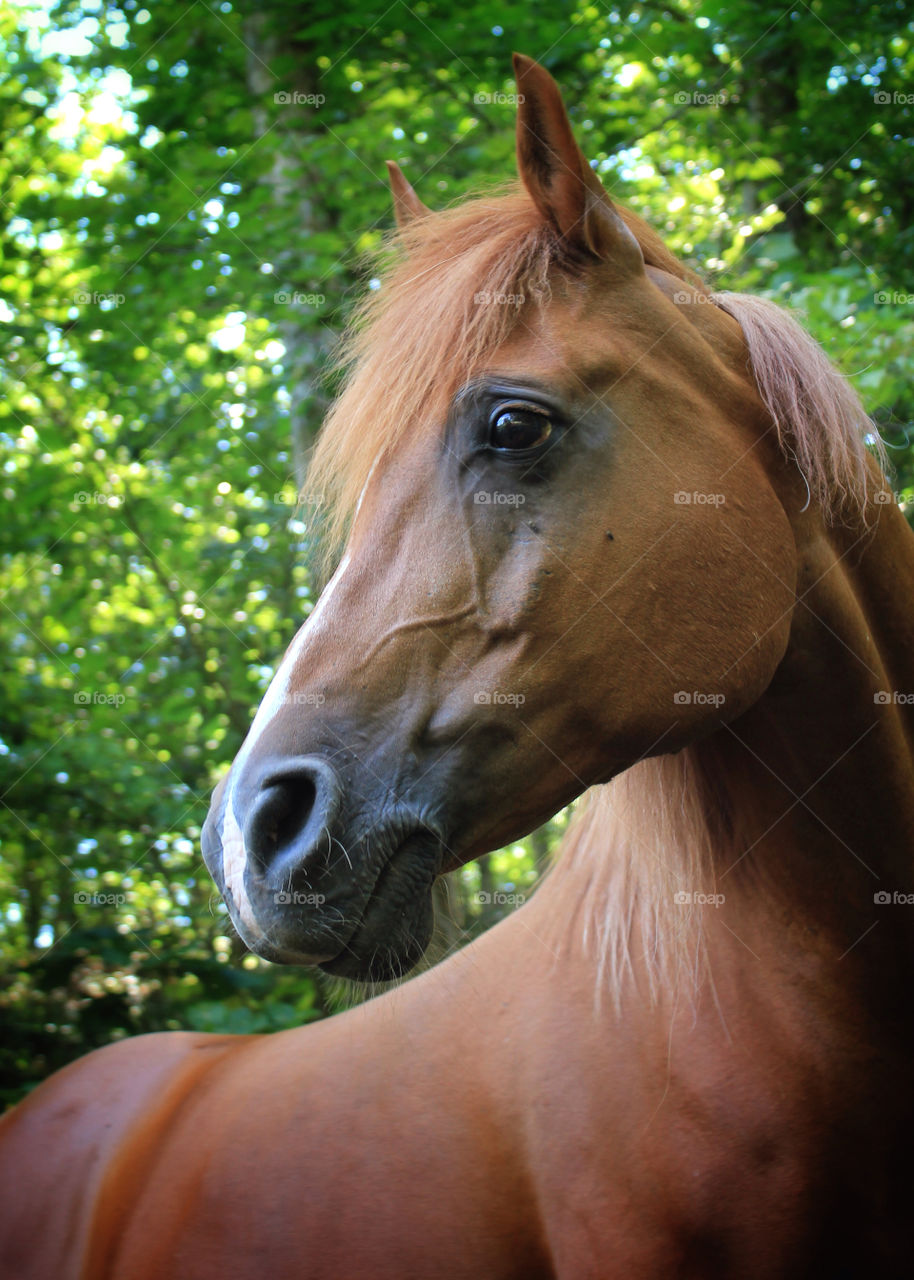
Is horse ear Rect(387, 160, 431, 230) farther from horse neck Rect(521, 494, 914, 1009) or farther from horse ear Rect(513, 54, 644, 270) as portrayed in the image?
horse neck Rect(521, 494, 914, 1009)

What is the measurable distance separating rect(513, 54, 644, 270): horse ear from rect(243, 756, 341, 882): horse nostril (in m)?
1.08

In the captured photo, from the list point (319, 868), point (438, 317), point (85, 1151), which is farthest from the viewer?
point (85, 1151)

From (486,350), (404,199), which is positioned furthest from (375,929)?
(404,199)

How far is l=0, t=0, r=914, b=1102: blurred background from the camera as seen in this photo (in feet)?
14.1

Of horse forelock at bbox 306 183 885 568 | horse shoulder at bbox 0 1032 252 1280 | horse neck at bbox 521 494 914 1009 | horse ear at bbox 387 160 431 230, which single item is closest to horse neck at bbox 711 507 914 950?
horse neck at bbox 521 494 914 1009

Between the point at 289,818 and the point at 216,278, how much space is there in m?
3.94

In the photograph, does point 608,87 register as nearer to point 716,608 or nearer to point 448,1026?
point 716,608

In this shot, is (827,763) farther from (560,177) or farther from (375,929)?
(560,177)

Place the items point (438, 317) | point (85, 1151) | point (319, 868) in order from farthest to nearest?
point (85, 1151) → point (438, 317) → point (319, 868)

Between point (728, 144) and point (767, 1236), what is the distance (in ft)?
17.4

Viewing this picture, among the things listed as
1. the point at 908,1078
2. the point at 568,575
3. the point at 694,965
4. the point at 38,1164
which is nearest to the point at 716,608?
the point at 568,575

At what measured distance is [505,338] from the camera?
163cm

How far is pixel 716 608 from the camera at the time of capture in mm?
1601

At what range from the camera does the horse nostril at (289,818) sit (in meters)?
1.35
